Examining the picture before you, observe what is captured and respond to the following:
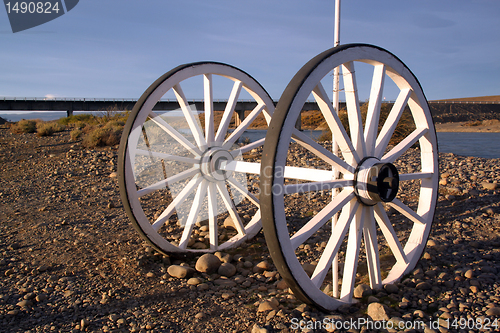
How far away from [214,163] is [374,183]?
201 centimetres

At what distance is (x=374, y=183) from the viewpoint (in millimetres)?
2467

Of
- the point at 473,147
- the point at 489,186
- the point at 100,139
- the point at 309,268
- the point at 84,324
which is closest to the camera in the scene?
the point at 84,324

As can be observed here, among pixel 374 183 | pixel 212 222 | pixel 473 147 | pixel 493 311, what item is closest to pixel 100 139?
pixel 212 222

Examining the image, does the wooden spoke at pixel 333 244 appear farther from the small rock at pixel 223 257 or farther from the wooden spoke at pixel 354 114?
the small rock at pixel 223 257

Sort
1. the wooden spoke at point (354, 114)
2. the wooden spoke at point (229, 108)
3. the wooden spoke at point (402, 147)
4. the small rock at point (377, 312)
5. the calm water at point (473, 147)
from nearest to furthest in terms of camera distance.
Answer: the small rock at point (377, 312) < the wooden spoke at point (354, 114) < the wooden spoke at point (402, 147) < the wooden spoke at point (229, 108) < the calm water at point (473, 147)

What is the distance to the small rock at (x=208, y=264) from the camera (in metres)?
3.45

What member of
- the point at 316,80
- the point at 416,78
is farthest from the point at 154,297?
the point at 416,78

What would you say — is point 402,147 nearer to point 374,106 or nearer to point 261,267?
point 374,106

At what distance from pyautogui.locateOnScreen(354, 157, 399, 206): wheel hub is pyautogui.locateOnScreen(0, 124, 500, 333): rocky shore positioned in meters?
0.79

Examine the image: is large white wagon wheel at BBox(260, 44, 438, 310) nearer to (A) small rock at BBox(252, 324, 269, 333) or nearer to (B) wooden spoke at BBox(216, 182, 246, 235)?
(A) small rock at BBox(252, 324, 269, 333)

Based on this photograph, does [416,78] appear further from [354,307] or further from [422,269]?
[354,307]

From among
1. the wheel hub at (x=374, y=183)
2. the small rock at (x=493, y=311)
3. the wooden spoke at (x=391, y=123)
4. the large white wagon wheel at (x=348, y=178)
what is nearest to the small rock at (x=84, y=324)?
the large white wagon wheel at (x=348, y=178)

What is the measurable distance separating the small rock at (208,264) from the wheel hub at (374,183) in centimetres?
174

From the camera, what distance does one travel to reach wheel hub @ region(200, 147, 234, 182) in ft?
12.9
